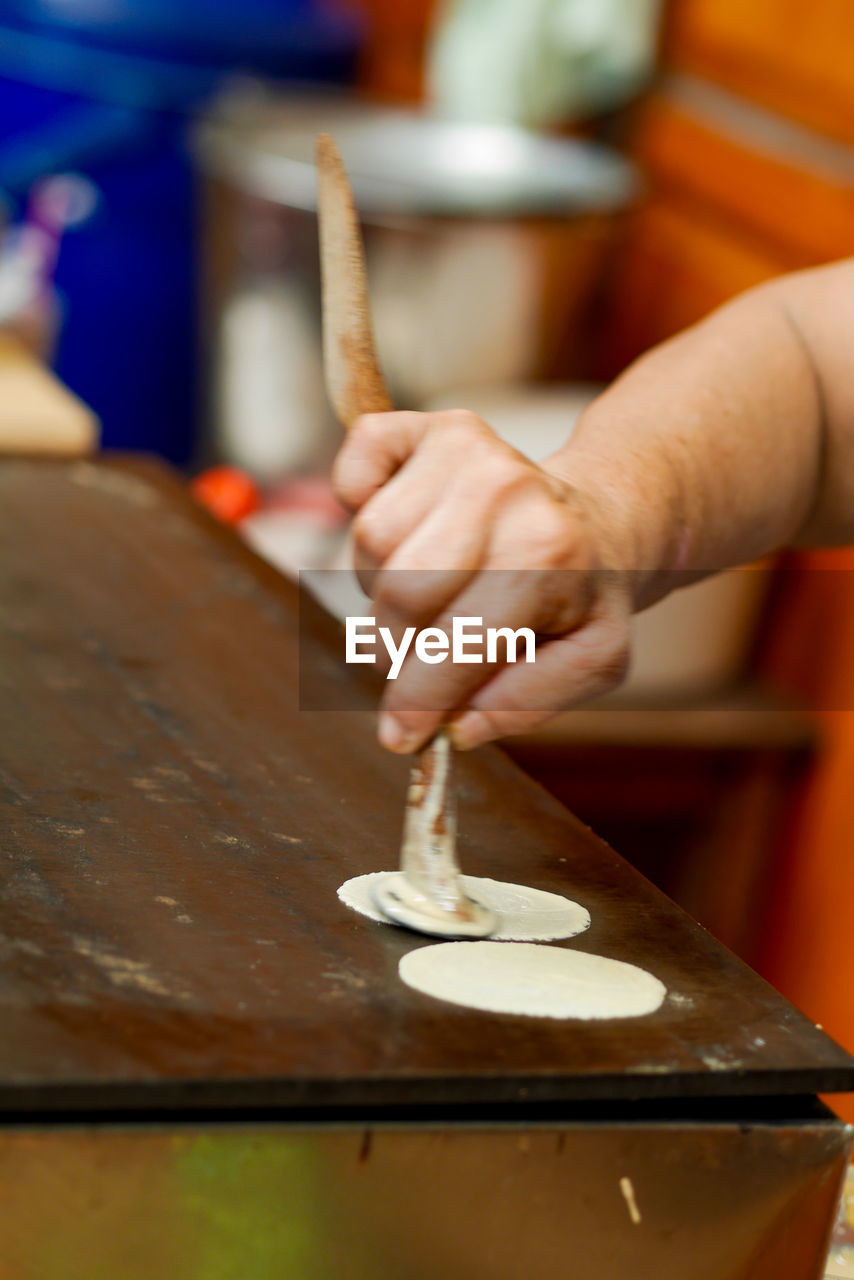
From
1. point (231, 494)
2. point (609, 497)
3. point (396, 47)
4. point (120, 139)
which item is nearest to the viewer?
point (609, 497)

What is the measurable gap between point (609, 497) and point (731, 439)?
196mm

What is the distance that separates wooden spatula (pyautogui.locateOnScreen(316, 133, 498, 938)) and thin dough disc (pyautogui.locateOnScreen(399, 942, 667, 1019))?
2 cm

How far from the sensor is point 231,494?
2.24 meters

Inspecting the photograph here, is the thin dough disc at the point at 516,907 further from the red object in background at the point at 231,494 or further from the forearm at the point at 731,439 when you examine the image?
the red object in background at the point at 231,494

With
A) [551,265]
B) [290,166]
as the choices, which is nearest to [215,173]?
[290,166]

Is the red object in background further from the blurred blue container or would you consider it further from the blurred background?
the blurred blue container

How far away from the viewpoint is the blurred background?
7.02 feet

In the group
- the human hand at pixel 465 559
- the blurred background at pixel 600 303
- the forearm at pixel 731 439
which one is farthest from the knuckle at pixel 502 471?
the blurred background at pixel 600 303

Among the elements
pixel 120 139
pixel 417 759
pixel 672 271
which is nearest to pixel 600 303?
pixel 672 271

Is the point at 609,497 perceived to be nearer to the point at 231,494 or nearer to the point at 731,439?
the point at 731,439

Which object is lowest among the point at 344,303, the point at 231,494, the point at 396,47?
the point at 231,494

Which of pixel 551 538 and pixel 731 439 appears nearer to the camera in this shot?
pixel 551 538

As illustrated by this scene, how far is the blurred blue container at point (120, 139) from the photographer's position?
10.7 feet

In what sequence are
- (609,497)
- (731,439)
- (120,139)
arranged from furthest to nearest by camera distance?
(120,139) < (731,439) < (609,497)
